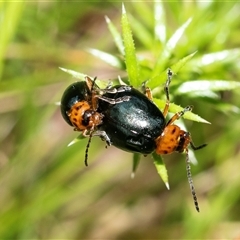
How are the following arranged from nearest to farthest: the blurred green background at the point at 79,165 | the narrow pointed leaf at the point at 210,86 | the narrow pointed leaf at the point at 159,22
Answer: the narrow pointed leaf at the point at 210,86 < the narrow pointed leaf at the point at 159,22 < the blurred green background at the point at 79,165

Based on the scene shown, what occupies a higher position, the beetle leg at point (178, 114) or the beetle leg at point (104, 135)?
the beetle leg at point (178, 114)

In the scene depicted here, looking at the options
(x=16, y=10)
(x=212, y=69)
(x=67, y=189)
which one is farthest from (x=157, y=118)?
(x=67, y=189)

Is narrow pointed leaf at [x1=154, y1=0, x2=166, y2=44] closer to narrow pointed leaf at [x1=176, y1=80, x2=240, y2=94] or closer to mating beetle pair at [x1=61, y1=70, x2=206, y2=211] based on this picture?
narrow pointed leaf at [x1=176, y1=80, x2=240, y2=94]

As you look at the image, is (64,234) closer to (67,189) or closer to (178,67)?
(67,189)

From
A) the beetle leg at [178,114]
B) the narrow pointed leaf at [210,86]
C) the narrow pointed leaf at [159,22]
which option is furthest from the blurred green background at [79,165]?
the beetle leg at [178,114]

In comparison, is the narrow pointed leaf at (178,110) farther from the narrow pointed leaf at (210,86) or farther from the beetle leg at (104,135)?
the beetle leg at (104,135)
